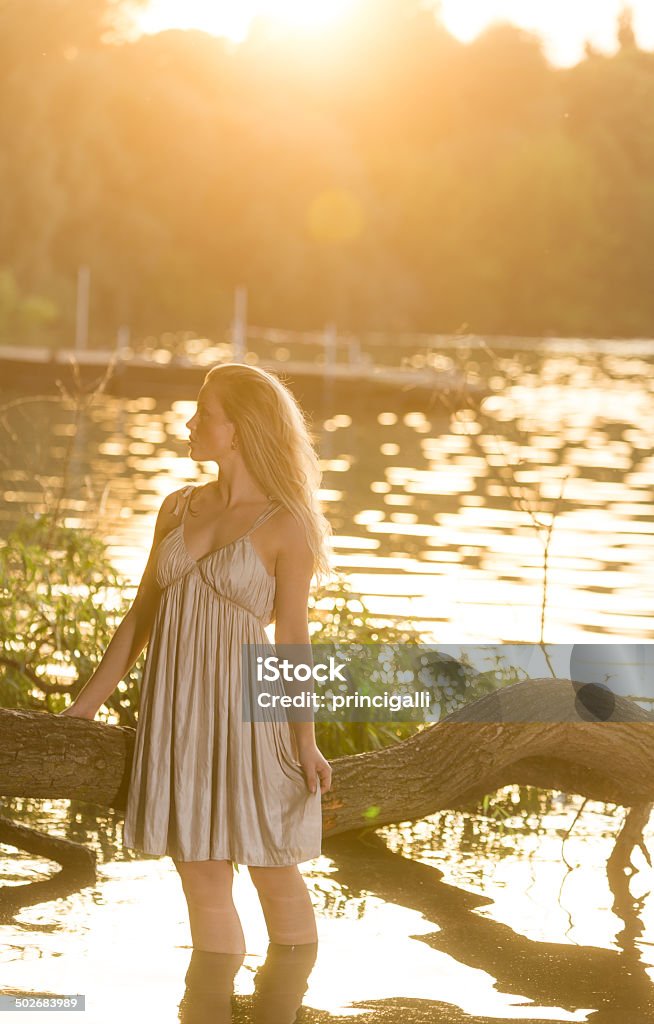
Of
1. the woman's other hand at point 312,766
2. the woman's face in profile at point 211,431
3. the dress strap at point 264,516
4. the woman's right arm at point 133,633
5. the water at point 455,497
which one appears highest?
the water at point 455,497

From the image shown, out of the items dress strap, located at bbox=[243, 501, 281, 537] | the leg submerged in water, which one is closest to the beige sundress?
dress strap, located at bbox=[243, 501, 281, 537]

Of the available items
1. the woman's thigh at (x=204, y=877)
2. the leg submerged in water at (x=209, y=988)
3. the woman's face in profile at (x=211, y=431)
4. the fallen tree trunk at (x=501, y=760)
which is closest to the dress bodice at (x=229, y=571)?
the woman's face in profile at (x=211, y=431)

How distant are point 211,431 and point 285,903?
3.60ft

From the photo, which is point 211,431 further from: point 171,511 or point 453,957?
point 453,957

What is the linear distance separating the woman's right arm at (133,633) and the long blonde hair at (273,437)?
253 millimetres

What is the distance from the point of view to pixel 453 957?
4.06 metres

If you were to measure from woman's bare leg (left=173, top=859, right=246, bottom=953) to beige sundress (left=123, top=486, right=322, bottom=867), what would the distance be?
8 cm

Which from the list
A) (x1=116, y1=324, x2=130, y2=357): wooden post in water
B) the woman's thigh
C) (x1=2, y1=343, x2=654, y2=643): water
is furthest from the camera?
(x1=2, y1=343, x2=654, y2=643): water

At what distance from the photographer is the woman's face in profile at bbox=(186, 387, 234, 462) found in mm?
3230

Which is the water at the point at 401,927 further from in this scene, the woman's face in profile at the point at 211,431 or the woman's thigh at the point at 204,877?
the woman's face in profile at the point at 211,431

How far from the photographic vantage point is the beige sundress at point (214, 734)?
127 inches

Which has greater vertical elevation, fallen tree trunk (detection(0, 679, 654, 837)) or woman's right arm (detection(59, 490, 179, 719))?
woman's right arm (detection(59, 490, 179, 719))

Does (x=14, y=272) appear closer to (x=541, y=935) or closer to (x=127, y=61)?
(x=127, y=61)

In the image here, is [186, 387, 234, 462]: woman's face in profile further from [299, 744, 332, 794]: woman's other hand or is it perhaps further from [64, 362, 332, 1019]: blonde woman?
[299, 744, 332, 794]: woman's other hand
